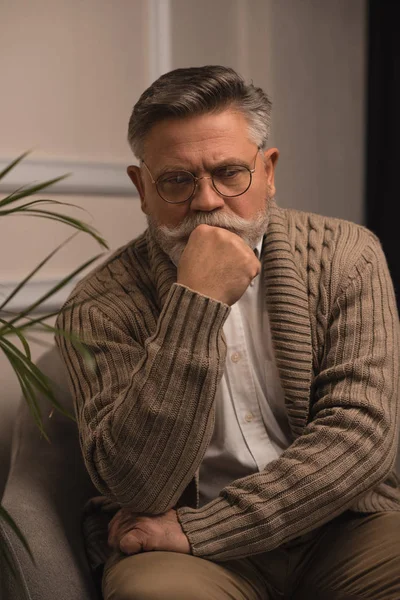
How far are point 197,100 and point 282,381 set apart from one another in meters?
0.60

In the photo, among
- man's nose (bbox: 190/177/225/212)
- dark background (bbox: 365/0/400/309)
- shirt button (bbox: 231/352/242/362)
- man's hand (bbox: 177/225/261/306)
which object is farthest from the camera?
dark background (bbox: 365/0/400/309)

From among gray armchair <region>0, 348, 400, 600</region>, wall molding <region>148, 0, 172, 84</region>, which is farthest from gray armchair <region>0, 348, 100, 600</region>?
wall molding <region>148, 0, 172, 84</region>

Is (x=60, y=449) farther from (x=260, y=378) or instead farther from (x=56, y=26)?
(x=56, y=26)

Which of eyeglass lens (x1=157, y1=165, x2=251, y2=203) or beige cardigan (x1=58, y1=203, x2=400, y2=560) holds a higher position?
eyeglass lens (x1=157, y1=165, x2=251, y2=203)

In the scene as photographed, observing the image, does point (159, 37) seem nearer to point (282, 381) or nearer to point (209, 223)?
point (209, 223)

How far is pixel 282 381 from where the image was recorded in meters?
1.54

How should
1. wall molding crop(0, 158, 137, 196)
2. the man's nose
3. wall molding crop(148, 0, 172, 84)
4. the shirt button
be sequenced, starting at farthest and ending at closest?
wall molding crop(148, 0, 172, 84), wall molding crop(0, 158, 137, 196), the shirt button, the man's nose

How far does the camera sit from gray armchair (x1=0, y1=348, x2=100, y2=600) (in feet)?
4.52

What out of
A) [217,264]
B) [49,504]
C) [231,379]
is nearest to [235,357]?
[231,379]

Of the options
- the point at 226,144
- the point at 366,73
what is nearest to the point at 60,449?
the point at 226,144

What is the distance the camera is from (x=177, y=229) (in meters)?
1.57

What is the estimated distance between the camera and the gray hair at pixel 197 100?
1.52 m

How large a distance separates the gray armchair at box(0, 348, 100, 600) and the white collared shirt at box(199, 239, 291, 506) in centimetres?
29

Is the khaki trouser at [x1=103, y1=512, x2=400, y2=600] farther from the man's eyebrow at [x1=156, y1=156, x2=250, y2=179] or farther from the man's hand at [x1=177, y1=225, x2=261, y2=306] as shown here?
the man's eyebrow at [x1=156, y1=156, x2=250, y2=179]
